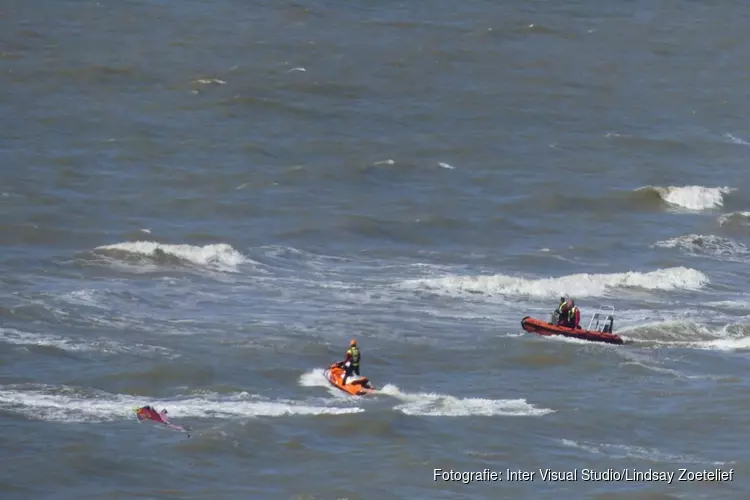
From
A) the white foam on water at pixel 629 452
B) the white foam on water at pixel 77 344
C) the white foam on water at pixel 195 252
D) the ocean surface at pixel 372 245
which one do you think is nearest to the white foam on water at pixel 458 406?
the ocean surface at pixel 372 245

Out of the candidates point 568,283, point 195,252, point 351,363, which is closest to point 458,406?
point 351,363

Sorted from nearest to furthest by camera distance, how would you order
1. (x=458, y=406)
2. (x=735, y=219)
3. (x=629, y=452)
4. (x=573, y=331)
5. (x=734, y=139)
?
(x=629, y=452) < (x=458, y=406) < (x=573, y=331) < (x=735, y=219) < (x=734, y=139)

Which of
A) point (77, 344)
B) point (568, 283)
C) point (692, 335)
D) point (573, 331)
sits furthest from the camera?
point (568, 283)

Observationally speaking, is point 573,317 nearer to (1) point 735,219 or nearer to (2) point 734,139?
(1) point 735,219

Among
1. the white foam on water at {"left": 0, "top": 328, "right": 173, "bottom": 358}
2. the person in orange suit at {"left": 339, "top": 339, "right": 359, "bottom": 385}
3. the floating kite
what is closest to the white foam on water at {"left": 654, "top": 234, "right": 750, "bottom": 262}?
the person in orange suit at {"left": 339, "top": 339, "right": 359, "bottom": 385}

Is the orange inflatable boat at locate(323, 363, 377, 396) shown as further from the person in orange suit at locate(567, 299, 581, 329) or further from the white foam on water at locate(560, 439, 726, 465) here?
the person in orange suit at locate(567, 299, 581, 329)

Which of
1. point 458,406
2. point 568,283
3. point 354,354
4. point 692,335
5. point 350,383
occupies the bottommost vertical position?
point 458,406

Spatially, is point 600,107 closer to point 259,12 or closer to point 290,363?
point 259,12
